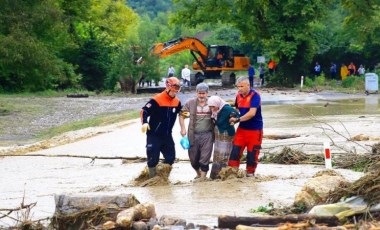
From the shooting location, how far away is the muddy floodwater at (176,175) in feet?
43.7

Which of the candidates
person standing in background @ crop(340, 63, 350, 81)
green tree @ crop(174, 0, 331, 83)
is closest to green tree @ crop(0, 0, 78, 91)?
green tree @ crop(174, 0, 331, 83)

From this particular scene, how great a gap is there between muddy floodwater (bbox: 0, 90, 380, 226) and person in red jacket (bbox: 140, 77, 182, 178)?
2.18 feet

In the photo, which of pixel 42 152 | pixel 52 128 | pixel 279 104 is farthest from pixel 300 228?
pixel 279 104

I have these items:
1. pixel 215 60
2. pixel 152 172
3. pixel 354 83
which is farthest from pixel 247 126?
pixel 215 60

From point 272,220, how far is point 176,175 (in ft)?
23.5

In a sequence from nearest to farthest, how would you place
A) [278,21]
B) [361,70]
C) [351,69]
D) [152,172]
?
[152,172] < [278,21] < [361,70] < [351,69]

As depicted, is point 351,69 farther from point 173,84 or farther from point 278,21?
point 173,84

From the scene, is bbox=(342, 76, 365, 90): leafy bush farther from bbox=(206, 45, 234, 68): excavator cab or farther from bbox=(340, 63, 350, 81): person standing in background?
bbox=(206, 45, 234, 68): excavator cab

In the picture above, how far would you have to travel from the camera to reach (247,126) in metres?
15.5

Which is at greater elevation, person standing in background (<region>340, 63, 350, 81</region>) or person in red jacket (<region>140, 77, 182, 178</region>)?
person in red jacket (<region>140, 77, 182, 178</region>)

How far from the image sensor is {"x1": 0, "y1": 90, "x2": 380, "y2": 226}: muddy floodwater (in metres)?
13.3

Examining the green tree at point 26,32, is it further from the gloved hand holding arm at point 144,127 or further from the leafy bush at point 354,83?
the gloved hand holding arm at point 144,127

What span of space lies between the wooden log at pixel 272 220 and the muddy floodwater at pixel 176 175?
2.44ft

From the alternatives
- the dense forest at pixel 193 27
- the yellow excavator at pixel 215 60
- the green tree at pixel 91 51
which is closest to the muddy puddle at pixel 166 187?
the dense forest at pixel 193 27
